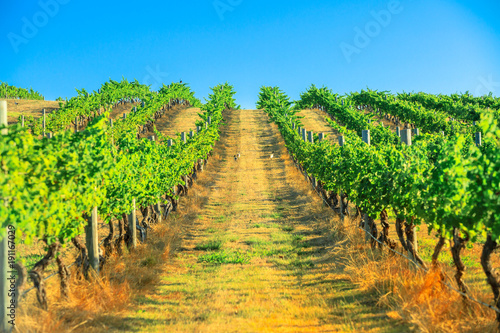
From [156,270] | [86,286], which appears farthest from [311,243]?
[86,286]

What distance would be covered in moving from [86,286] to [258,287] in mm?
3401

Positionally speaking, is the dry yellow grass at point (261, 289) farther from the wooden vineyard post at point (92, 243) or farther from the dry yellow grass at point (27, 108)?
the dry yellow grass at point (27, 108)

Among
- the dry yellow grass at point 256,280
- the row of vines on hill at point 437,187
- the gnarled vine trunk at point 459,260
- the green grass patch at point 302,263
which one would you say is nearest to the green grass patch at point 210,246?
the dry yellow grass at point 256,280

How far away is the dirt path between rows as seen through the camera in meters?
6.47

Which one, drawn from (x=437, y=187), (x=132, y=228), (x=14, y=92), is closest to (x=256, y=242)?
(x=132, y=228)

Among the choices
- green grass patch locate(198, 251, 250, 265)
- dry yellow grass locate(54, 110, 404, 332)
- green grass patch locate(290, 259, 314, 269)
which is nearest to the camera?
dry yellow grass locate(54, 110, 404, 332)

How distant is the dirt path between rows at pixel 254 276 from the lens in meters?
6.47

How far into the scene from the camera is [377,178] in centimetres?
856

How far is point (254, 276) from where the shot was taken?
9000 mm

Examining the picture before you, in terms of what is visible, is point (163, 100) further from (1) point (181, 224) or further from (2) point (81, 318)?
(2) point (81, 318)

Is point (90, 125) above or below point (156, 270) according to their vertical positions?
above

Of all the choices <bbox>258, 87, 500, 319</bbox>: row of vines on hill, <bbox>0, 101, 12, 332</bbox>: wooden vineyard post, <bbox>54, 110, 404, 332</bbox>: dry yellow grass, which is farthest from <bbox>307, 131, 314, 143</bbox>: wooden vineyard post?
<bbox>0, 101, 12, 332</bbox>: wooden vineyard post

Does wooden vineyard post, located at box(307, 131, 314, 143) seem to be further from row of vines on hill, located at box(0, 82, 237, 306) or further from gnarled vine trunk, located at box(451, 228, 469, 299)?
gnarled vine trunk, located at box(451, 228, 469, 299)

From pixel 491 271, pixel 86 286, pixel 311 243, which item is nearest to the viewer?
pixel 491 271
